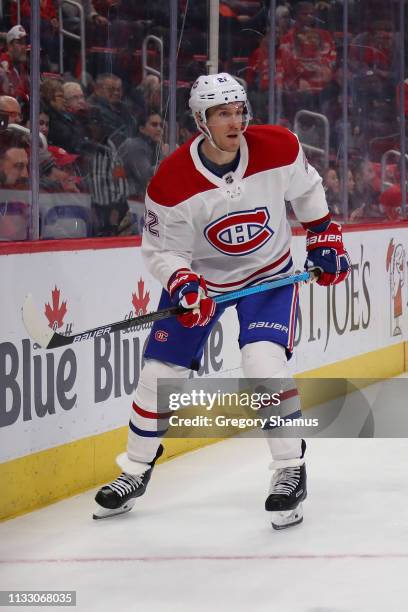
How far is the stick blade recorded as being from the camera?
340 centimetres

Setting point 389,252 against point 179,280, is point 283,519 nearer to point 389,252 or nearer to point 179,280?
point 179,280

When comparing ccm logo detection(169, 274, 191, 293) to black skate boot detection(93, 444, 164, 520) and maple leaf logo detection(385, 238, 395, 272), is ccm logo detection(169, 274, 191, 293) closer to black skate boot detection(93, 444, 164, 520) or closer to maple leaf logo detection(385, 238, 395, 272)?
black skate boot detection(93, 444, 164, 520)

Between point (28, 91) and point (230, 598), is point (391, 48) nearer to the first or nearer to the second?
point (28, 91)

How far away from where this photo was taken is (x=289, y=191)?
356 centimetres

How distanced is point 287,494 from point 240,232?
0.73 metres

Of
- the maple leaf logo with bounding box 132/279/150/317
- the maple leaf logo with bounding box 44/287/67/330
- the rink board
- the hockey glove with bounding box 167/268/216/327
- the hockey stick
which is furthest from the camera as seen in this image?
the maple leaf logo with bounding box 132/279/150/317

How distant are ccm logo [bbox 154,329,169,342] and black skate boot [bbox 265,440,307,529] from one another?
1.52 ft

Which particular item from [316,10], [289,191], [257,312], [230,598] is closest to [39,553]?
[230,598]

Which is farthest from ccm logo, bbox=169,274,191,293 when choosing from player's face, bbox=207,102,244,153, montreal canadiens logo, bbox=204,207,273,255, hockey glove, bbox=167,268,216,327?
player's face, bbox=207,102,244,153

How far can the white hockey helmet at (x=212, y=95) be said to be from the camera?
132 inches

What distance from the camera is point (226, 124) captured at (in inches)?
132

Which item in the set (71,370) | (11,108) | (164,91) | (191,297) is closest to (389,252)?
(164,91)

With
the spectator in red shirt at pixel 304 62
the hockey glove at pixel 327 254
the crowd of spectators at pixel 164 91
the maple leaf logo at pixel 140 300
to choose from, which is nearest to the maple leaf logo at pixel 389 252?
the crowd of spectators at pixel 164 91

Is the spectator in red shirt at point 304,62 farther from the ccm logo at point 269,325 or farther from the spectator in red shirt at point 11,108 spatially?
the ccm logo at point 269,325
